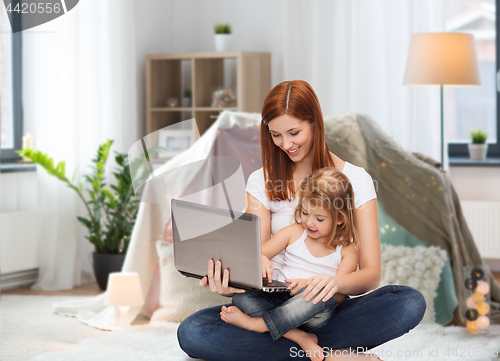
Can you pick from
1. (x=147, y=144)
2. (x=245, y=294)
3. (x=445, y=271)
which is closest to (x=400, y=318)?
(x=245, y=294)

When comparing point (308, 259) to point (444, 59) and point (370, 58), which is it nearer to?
point (444, 59)

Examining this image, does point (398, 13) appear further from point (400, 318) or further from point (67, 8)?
point (400, 318)

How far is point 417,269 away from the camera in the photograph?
2.39 meters

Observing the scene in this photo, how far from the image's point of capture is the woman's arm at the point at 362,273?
1.22 m

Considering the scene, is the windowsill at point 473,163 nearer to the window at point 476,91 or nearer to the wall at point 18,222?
the window at point 476,91

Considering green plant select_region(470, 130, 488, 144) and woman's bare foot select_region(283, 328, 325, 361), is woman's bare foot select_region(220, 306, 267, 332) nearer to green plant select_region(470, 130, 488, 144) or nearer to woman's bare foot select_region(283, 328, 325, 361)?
woman's bare foot select_region(283, 328, 325, 361)

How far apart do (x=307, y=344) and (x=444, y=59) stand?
2.13m

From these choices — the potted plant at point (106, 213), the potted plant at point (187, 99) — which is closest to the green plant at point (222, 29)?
the potted plant at point (187, 99)

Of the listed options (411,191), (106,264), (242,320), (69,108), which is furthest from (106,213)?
(242,320)

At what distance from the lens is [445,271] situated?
7.93 feet

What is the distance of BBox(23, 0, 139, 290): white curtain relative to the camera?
336 cm

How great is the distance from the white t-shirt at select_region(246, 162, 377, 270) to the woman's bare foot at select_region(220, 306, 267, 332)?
0.13 meters

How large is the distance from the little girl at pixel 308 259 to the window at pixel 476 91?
9.29 feet

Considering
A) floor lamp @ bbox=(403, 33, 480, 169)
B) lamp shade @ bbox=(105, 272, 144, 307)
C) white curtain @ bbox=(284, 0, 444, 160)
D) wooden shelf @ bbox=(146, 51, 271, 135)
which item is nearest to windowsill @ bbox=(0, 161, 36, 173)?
wooden shelf @ bbox=(146, 51, 271, 135)
